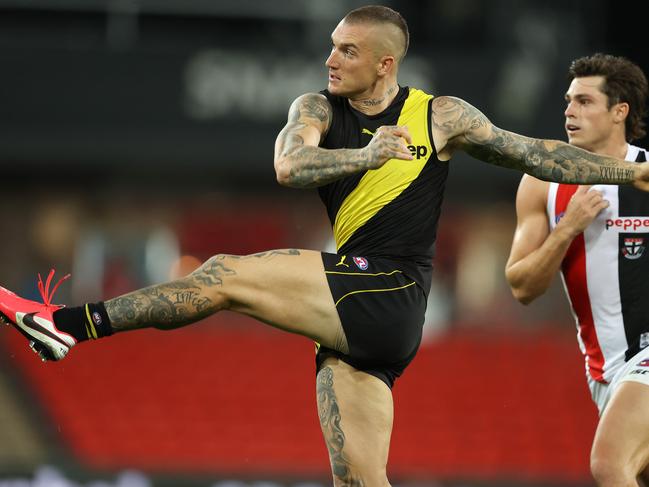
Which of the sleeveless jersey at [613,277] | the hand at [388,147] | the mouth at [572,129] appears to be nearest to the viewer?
the hand at [388,147]

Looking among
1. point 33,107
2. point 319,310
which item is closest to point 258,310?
point 319,310

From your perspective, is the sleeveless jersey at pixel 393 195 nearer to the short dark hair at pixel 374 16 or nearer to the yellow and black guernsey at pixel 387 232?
the yellow and black guernsey at pixel 387 232

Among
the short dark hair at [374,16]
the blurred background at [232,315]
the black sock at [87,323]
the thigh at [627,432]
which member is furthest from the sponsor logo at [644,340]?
the blurred background at [232,315]

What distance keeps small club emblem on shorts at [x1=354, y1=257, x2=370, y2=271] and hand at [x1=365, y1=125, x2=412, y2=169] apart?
0.57m

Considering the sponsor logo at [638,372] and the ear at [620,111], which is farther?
the ear at [620,111]

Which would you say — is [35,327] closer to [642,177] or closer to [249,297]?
[249,297]

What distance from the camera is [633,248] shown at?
18.8ft

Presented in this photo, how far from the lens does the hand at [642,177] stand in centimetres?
521

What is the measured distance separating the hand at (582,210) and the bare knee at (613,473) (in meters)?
1.15

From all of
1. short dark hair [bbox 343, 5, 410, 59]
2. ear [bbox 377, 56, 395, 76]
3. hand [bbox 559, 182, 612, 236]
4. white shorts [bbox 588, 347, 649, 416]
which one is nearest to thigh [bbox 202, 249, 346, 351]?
ear [bbox 377, 56, 395, 76]

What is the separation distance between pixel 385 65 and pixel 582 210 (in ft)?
4.12

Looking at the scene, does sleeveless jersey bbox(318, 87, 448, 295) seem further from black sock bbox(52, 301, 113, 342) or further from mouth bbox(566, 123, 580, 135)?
black sock bbox(52, 301, 113, 342)

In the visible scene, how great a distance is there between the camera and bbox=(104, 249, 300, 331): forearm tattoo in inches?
187

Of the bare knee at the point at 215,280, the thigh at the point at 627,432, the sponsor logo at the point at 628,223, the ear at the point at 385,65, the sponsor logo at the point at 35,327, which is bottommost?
the thigh at the point at 627,432
